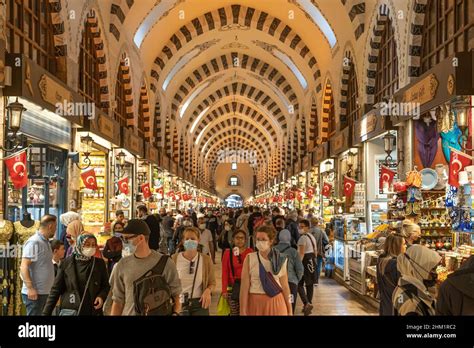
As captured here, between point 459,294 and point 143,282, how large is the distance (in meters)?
1.82

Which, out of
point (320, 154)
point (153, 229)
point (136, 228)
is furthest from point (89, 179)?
point (320, 154)

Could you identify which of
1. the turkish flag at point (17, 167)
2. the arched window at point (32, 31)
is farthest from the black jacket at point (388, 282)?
the arched window at point (32, 31)


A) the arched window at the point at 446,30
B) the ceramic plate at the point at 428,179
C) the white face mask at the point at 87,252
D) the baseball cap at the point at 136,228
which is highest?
the arched window at the point at 446,30

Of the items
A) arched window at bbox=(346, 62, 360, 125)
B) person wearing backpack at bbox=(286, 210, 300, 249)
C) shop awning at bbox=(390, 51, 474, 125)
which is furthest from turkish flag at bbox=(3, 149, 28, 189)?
arched window at bbox=(346, 62, 360, 125)

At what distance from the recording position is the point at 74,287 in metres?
4.31

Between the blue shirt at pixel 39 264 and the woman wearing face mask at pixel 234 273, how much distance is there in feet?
5.07

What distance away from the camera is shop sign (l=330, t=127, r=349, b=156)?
14883mm

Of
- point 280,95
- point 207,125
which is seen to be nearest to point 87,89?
point 280,95

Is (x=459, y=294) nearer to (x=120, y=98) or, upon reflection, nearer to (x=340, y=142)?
(x=340, y=142)

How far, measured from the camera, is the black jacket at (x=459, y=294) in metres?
2.74

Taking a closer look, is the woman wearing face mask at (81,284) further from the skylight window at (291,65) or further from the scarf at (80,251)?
the skylight window at (291,65)

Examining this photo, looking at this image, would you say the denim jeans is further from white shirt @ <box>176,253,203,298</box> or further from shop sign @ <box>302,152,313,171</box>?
shop sign @ <box>302,152,313,171</box>

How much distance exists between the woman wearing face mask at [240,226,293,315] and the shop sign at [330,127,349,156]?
1039 centimetres

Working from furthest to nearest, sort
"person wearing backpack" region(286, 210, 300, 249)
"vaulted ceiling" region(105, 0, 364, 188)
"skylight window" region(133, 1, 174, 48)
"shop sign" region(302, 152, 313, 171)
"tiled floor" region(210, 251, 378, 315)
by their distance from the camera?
"shop sign" region(302, 152, 313, 171) < "vaulted ceiling" region(105, 0, 364, 188) < "skylight window" region(133, 1, 174, 48) < "person wearing backpack" region(286, 210, 300, 249) < "tiled floor" region(210, 251, 378, 315)
